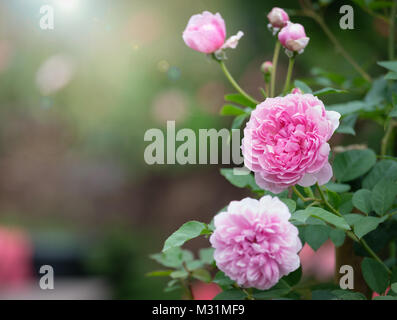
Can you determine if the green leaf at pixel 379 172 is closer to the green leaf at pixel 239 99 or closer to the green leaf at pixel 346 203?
the green leaf at pixel 346 203

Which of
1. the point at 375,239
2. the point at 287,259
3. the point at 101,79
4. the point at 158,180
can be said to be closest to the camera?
the point at 287,259

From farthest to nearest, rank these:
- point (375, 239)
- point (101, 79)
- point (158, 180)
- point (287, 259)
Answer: point (158, 180)
point (101, 79)
point (375, 239)
point (287, 259)

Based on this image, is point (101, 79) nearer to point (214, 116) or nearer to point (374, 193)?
point (214, 116)

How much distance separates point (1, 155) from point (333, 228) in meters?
2.07

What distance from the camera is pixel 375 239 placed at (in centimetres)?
46

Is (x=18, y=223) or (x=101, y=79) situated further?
(x=18, y=223)

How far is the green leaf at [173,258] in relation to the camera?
0.55m

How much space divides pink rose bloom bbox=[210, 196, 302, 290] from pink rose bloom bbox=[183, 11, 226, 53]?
0.64ft

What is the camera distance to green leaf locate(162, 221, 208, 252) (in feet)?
1.21

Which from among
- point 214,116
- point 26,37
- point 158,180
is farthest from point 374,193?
point 158,180

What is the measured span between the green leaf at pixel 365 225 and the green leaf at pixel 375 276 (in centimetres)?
5

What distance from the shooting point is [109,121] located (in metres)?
1.87

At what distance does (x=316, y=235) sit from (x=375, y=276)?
64 mm
